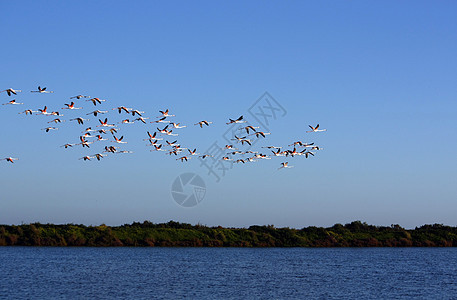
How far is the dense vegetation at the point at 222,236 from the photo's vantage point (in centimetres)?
7375

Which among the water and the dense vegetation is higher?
the dense vegetation

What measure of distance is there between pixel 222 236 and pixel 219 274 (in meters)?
32.2

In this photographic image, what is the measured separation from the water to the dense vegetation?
5.57 meters

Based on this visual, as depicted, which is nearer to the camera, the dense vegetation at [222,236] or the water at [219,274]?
the water at [219,274]

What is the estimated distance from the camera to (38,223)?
7775 cm

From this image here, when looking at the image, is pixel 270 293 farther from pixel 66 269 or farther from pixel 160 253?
pixel 160 253

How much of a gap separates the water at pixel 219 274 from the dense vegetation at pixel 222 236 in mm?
5569

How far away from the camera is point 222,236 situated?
79812mm

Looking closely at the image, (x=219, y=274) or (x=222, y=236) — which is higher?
(x=222, y=236)

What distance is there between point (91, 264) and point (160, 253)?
547 inches

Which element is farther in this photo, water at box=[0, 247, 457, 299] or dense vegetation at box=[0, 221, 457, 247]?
dense vegetation at box=[0, 221, 457, 247]

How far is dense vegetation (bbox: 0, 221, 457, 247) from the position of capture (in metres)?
73.8

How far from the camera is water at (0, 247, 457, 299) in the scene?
38562 mm

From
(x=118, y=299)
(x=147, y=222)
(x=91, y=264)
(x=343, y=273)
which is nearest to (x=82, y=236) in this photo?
(x=147, y=222)
